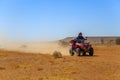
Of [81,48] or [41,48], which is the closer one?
[81,48]

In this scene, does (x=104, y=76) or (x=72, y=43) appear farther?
(x=72, y=43)

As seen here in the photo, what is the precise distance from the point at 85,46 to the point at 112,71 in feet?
46.5

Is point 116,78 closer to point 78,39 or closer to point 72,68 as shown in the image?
point 72,68

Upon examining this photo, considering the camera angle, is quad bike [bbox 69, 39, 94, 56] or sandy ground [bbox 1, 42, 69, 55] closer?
quad bike [bbox 69, 39, 94, 56]

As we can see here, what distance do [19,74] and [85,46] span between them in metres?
15.9

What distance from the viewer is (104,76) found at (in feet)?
57.3

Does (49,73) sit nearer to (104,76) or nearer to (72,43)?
(104,76)

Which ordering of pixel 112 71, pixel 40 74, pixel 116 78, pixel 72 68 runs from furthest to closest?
pixel 72 68 → pixel 112 71 → pixel 40 74 → pixel 116 78

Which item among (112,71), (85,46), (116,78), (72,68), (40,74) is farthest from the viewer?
(85,46)

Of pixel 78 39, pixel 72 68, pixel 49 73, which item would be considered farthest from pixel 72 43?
pixel 49 73

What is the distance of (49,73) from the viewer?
18.6m

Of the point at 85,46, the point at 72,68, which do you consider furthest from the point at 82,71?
the point at 85,46

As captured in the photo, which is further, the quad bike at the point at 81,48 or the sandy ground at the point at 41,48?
the sandy ground at the point at 41,48

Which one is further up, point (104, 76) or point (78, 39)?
point (78, 39)
